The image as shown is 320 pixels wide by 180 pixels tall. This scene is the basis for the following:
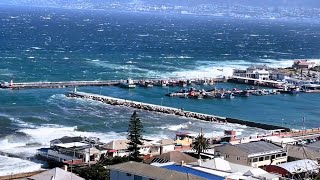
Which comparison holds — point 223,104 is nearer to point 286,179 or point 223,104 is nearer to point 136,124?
point 136,124

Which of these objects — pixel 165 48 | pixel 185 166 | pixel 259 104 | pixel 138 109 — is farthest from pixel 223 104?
pixel 165 48

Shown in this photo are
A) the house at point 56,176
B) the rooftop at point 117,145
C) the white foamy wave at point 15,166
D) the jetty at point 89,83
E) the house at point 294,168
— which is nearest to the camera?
the house at point 56,176

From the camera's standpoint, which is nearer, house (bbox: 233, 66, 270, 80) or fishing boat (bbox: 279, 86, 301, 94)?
fishing boat (bbox: 279, 86, 301, 94)

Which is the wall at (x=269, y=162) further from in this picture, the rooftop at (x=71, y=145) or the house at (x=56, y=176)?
the house at (x=56, y=176)

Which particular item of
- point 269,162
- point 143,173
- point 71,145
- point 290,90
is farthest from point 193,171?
point 290,90

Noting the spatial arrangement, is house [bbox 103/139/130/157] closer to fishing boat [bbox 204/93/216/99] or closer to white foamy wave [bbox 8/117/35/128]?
white foamy wave [bbox 8/117/35/128]

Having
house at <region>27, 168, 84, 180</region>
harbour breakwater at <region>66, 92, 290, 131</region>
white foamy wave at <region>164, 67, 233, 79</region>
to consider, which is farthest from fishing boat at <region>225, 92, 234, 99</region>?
house at <region>27, 168, 84, 180</region>

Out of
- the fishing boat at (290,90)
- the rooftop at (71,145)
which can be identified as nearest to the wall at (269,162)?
the rooftop at (71,145)
